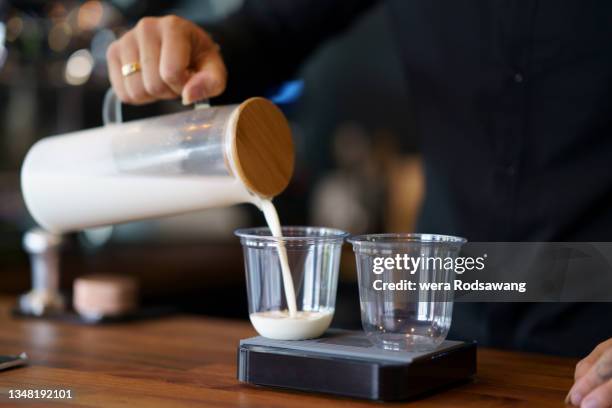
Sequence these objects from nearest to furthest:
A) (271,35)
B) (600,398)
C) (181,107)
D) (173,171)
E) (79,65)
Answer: (600,398) < (173,171) < (271,35) < (79,65) < (181,107)

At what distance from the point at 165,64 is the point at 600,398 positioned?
813 mm

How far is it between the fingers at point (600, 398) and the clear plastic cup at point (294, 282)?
373 millimetres

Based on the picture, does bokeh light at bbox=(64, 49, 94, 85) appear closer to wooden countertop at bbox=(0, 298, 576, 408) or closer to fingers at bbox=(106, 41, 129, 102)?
wooden countertop at bbox=(0, 298, 576, 408)

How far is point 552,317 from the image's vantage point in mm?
1685

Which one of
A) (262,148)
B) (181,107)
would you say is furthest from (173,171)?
(181,107)

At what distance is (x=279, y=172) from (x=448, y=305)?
1.08ft

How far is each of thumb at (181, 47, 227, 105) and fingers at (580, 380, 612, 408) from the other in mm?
726

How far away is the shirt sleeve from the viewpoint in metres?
1.87

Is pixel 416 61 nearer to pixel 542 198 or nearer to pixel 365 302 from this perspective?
pixel 542 198

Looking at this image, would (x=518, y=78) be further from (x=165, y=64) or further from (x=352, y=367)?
(x=352, y=367)

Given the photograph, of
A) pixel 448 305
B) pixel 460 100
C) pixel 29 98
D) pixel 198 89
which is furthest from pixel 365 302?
pixel 29 98

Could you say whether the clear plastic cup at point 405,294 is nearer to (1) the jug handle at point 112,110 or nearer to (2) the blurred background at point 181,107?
(1) the jug handle at point 112,110

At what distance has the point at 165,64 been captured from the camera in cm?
145

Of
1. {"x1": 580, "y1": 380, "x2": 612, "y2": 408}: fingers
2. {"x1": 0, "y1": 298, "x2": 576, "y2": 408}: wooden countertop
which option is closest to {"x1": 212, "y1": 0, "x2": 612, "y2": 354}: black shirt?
{"x1": 0, "y1": 298, "x2": 576, "y2": 408}: wooden countertop
